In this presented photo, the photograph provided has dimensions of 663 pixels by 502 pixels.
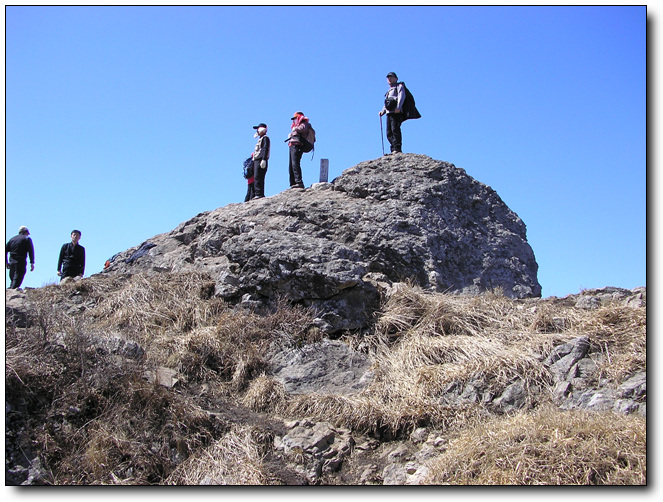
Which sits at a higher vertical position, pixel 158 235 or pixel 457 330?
pixel 158 235

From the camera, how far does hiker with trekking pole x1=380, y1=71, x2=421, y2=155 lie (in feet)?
31.9

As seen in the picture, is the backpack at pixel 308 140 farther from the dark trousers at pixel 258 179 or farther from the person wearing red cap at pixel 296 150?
the dark trousers at pixel 258 179

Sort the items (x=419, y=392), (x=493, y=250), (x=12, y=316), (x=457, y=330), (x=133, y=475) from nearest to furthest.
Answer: (x=133, y=475) < (x=419, y=392) < (x=12, y=316) < (x=457, y=330) < (x=493, y=250)

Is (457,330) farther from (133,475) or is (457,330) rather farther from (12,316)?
(12,316)

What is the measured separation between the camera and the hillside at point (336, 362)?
15.7 feet

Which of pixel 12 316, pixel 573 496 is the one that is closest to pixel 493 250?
pixel 573 496

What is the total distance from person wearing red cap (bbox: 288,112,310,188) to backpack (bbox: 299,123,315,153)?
5 centimetres

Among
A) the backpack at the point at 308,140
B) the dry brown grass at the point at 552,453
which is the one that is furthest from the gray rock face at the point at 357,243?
the dry brown grass at the point at 552,453

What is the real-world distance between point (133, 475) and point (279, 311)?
2576mm

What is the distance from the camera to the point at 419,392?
5.55m

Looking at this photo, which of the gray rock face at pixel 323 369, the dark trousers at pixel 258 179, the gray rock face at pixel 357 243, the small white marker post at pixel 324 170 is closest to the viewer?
the gray rock face at pixel 323 369

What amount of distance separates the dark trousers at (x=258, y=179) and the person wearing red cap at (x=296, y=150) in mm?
522

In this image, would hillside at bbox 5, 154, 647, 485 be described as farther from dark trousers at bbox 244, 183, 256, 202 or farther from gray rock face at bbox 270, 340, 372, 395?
dark trousers at bbox 244, 183, 256, 202

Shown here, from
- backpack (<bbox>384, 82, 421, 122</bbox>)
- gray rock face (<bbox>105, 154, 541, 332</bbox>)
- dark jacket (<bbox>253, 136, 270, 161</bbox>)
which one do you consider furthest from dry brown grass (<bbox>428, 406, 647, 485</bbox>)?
dark jacket (<bbox>253, 136, 270, 161</bbox>)
